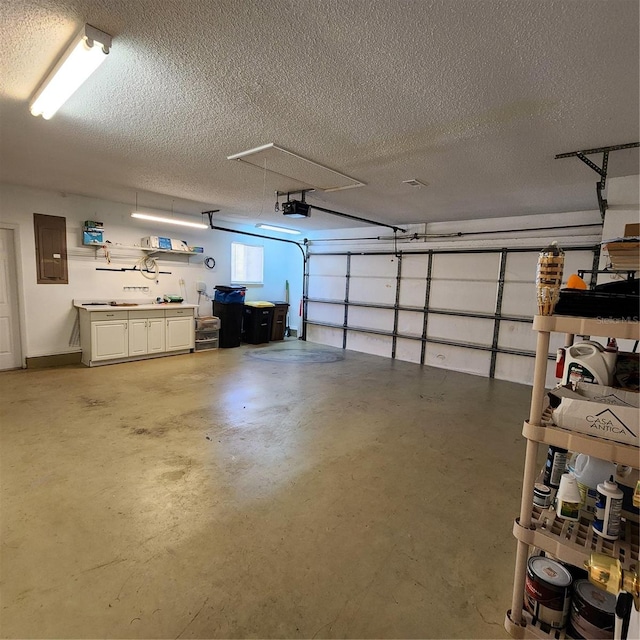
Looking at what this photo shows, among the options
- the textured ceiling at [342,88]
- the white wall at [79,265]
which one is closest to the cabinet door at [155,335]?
the white wall at [79,265]

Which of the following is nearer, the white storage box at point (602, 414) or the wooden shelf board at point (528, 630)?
the white storage box at point (602, 414)

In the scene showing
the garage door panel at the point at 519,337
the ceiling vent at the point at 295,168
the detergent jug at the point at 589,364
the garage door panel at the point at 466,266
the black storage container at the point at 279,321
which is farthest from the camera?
the black storage container at the point at 279,321

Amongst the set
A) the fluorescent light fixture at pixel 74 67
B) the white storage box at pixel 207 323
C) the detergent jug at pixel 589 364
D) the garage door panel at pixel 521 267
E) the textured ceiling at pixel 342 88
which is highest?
the textured ceiling at pixel 342 88

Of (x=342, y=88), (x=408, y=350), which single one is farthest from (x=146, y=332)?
(x=342, y=88)

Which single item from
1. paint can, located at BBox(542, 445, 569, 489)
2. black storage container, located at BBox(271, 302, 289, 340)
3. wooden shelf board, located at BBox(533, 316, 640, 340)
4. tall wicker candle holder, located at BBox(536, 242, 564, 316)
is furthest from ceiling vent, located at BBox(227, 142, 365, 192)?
black storage container, located at BBox(271, 302, 289, 340)

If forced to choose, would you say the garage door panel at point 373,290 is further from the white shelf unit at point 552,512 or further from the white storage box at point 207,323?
the white shelf unit at point 552,512

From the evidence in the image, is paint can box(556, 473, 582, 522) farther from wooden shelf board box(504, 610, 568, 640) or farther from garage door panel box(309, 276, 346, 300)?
garage door panel box(309, 276, 346, 300)

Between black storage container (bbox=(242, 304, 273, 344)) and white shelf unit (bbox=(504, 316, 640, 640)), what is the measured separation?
671cm

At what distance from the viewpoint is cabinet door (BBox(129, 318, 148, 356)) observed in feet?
18.8

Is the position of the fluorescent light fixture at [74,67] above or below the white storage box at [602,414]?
above

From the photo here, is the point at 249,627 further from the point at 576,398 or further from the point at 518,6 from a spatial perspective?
the point at 518,6

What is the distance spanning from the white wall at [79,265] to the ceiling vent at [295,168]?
3629 millimetres

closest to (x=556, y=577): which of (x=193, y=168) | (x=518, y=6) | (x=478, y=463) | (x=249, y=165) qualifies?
(x=478, y=463)

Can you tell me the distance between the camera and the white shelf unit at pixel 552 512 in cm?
117
